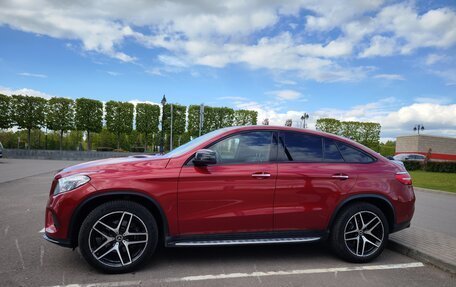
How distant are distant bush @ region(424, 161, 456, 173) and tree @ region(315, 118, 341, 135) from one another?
3789cm

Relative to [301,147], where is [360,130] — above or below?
above

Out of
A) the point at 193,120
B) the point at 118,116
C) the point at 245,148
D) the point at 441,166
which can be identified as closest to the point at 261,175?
the point at 245,148

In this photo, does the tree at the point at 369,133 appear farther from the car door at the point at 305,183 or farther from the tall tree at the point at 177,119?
the car door at the point at 305,183

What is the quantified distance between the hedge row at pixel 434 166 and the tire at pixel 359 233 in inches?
1085

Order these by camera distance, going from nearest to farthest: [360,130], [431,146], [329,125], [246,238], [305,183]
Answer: [246,238] → [305,183] → [431,146] → [329,125] → [360,130]

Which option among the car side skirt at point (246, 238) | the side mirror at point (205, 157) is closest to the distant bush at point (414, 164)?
the car side skirt at point (246, 238)

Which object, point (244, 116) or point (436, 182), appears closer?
point (436, 182)

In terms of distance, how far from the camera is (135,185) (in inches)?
162

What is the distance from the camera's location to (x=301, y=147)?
4.86 metres

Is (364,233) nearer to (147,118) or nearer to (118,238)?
(118,238)

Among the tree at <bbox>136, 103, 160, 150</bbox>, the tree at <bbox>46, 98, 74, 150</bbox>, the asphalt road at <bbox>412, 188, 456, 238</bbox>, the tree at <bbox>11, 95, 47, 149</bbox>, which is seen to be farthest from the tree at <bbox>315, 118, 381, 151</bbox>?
the asphalt road at <bbox>412, 188, 456, 238</bbox>

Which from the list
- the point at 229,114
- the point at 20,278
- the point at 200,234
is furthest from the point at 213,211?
the point at 229,114

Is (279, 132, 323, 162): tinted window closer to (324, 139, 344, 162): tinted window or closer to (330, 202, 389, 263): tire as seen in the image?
(324, 139, 344, 162): tinted window

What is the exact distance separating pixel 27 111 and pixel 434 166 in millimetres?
51000
